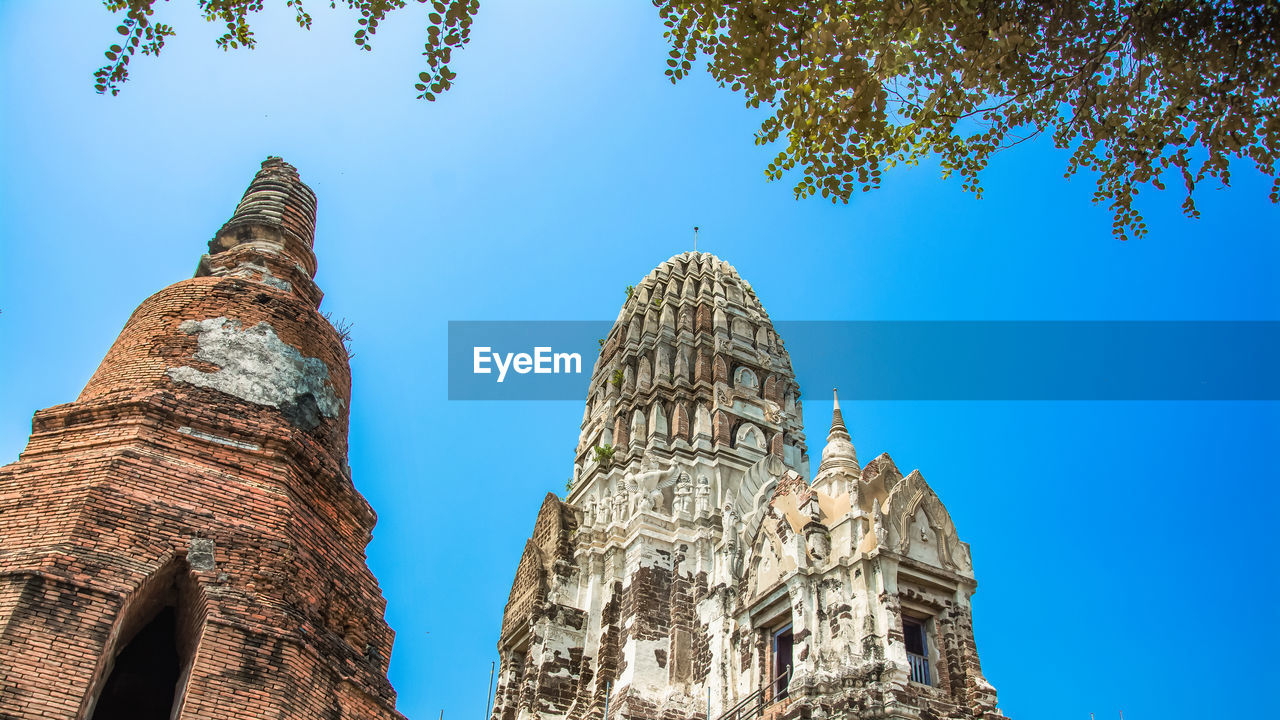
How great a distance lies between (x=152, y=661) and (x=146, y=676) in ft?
0.44

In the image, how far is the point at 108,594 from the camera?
24.8 ft

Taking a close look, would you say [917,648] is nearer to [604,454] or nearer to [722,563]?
[722,563]

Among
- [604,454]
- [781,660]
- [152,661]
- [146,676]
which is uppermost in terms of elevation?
[604,454]

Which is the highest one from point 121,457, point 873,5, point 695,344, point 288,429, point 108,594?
point 695,344

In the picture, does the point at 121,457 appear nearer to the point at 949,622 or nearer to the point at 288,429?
the point at 288,429

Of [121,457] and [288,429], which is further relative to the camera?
[288,429]

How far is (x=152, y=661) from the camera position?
8.62 m

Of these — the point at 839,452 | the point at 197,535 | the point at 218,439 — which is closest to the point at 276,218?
the point at 218,439

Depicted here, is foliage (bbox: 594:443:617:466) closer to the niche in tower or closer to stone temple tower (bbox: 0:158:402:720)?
stone temple tower (bbox: 0:158:402:720)

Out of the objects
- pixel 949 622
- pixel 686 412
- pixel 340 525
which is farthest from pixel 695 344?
pixel 340 525

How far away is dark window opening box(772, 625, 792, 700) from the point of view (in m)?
16.4

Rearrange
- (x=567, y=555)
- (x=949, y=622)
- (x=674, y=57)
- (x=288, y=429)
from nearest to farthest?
(x=674, y=57) < (x=288, y=429) < (x=949, y=622) < (x=567, y=555)

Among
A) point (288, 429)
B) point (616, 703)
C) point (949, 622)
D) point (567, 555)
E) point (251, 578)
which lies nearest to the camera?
point (251, 578)

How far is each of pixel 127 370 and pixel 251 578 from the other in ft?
9.89
